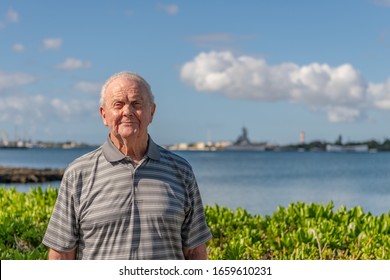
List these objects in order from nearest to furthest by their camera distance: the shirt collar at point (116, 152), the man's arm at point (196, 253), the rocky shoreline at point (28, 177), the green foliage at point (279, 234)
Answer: the shirt collar at point (116, 152) → the man's arm at point (196, 253) → the green foliage at point (279, 234) → the rocky shoreline at point (28, 177)

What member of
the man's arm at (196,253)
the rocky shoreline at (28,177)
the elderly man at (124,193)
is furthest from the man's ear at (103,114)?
the rocky shoreline at (28,177)

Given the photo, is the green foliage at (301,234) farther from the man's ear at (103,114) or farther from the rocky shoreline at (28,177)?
the rocky shoreline at (28,177)

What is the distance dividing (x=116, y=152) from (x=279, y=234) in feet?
14.3

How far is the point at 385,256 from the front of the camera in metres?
6.66

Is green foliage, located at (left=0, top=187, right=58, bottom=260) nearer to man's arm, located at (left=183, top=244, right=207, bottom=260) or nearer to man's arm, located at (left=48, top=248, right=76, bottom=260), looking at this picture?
man's arm, located at (left=48, top=248, right=76, bottom=260)

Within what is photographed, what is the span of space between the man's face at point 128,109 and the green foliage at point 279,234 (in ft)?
9.40

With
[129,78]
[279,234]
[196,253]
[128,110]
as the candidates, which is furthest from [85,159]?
[279,234]

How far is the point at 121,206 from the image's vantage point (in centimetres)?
365

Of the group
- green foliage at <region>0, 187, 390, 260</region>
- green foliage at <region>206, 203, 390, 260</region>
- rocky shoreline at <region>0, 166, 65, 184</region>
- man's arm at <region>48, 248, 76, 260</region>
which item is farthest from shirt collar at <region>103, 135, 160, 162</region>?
rocky shoreline at <region>0, 166, 65, 184</region>

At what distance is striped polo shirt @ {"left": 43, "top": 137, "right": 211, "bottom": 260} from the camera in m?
3.66

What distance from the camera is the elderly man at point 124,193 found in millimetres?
3650
